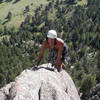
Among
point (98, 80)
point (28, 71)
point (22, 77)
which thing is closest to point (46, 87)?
point (22, 77)

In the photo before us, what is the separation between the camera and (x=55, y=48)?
23844 mm

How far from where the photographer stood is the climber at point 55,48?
2231 cm

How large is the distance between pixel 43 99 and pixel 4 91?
4.95m

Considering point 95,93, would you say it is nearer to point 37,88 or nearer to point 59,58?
point 59,58

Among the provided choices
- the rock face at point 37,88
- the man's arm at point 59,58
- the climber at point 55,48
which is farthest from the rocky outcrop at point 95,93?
the rock face at point 37,88

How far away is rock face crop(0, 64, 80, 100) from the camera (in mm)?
18141

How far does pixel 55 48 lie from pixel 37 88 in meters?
5.64

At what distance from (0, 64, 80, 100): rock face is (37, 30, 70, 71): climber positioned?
1.73 m

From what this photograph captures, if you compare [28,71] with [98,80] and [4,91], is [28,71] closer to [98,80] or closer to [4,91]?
[4,91]

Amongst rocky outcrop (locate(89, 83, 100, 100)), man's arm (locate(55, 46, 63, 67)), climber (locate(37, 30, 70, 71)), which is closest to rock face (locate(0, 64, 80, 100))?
Result: man's arm (locate(55, 46, 63, 67))

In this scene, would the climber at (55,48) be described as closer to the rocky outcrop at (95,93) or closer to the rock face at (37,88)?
the rock face at (37,88)

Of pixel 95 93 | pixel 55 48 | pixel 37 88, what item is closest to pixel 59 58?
pixel 55 48

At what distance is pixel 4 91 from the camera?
21.8 metres

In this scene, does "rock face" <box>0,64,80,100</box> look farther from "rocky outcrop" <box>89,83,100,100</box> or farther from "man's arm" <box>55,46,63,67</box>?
"rocky outcrop" <box>89,83,100,100</box>
